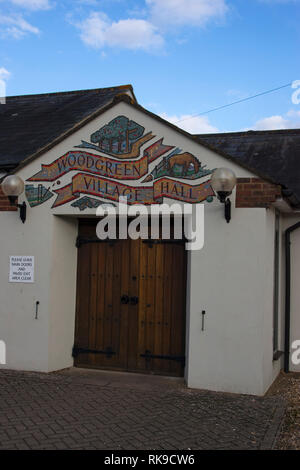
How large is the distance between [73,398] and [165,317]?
6.37ft

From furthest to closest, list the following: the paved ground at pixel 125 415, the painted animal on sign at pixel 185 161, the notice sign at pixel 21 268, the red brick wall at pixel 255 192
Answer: the notice sign at pixel 21 268 < the painted animal on sign at pixel 185 161 < the red brick wall at pixel 255 192 < the paved ground at pixel 125 415

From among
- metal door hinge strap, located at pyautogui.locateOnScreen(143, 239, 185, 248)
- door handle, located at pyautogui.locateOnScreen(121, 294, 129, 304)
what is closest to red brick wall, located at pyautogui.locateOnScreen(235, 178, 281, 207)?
metal door hinge strap, located at pyautogui.locateOnScreen(143, 239, 185, 248)

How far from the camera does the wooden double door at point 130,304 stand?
7.41m

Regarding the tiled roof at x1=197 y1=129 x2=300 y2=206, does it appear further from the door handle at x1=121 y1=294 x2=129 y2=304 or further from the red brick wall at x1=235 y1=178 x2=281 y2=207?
the door handle at x1=121 y1=294 x2=129 y2=304

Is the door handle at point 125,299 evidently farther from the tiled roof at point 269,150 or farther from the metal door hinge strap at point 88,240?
the tiled roof at point 269,150

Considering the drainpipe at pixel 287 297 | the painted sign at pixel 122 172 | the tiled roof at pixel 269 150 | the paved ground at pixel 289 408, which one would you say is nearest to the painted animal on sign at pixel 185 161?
the painted sign at pixel 122 172

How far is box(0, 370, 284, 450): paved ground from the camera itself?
185 inches

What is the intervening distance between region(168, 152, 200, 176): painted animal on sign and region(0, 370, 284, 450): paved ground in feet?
9.89

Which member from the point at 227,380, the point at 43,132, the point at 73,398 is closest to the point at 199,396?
the point at 227,380

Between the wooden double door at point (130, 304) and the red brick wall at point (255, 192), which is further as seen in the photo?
the wooden double door at point (130, 304)

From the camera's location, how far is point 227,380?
6.59m

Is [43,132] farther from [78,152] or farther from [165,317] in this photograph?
[165,317]

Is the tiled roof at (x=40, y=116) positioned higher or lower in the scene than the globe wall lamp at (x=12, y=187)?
higher

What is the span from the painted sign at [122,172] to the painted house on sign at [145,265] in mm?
15
